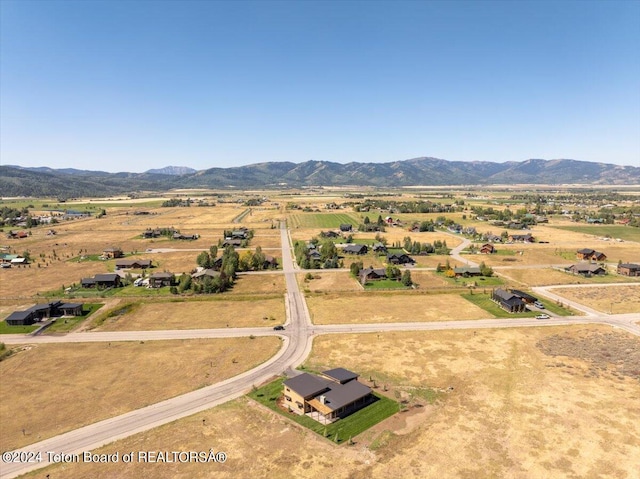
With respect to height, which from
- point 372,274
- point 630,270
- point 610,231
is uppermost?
point 372,274

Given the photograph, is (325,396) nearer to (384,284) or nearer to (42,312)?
(384,284)

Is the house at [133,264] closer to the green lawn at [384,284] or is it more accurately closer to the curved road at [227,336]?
the curved road at [227,336]

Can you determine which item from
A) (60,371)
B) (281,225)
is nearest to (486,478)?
(60,371)

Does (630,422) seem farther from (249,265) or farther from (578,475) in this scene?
(249,265)

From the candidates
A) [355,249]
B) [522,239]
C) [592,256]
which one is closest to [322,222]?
[355,249]

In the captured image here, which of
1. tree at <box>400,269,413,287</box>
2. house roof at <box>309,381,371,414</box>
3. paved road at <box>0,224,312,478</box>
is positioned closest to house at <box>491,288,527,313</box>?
tree at <box>400,269,413,287</box>

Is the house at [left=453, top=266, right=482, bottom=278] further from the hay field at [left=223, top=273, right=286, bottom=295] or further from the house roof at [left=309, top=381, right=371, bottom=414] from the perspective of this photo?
the house roof at [left=309, top=381, right=371, bottom=414]

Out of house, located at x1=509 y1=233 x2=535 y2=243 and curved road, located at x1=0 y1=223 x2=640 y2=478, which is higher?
house, located at x1=509 y1=233 x2=535 y2=243
